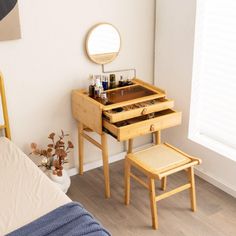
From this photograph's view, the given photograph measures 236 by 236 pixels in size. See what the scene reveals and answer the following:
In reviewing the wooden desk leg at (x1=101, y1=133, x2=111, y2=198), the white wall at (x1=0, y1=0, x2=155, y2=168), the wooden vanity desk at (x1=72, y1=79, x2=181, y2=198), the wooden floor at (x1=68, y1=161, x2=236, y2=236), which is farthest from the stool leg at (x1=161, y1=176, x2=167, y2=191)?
the white wall at (x1=0, y1=0, x2=155, y2=168)

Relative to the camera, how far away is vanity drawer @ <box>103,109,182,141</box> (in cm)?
239

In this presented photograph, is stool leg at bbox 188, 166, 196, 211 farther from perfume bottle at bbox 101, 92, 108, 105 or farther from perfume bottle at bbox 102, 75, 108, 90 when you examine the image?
perfume bottle at bbox 102, 75, 108, 90

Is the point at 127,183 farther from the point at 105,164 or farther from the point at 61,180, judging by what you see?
the point at 61,180

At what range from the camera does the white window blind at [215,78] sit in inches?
99.0

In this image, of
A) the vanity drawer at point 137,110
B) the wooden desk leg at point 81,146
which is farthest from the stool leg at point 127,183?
the wooden desk leg at point 81,146

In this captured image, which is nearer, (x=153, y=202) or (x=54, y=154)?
(x=153, y=202)

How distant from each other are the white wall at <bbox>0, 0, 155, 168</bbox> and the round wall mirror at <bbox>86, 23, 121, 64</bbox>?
50 millimetres

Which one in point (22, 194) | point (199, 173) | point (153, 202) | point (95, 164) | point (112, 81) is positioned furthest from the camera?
point (95, 164)

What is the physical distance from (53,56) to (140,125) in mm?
792

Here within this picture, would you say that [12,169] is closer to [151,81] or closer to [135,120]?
[135,120]

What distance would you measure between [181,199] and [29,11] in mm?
1678

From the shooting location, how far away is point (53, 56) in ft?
8.55

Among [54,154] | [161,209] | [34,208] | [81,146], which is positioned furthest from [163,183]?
[34,208]

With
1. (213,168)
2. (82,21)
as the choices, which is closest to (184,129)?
(213,168)
